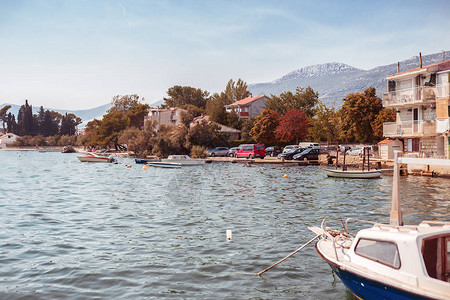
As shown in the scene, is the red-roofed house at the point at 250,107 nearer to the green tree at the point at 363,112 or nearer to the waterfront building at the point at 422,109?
the green tree at the point at 363,112

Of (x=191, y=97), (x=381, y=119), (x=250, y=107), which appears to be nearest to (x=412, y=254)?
(x=381, y=119)

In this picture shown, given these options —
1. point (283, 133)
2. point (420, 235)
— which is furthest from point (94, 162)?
point (420, 235)

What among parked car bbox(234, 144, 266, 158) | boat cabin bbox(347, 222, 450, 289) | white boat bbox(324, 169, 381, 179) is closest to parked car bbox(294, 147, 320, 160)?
parked car bbox(234, 144, 266, 158)

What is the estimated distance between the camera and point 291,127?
3376 inches

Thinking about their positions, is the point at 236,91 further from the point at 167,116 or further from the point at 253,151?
the point at 253,151

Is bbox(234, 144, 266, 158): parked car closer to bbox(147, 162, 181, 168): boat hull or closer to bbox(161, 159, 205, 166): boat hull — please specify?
bbox(161, 159, 205, 166): boat hull

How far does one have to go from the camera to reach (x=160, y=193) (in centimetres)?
3481

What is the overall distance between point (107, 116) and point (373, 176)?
100710mm

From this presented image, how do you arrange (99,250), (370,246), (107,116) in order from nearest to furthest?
(370,246)
(99,250)
(107,116)

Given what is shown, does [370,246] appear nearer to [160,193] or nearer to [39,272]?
[39,272]

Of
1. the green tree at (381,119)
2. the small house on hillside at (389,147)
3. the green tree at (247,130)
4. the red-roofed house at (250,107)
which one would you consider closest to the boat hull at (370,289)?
the small house on hillside at (389,147)

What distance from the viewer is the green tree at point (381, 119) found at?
7188 cm

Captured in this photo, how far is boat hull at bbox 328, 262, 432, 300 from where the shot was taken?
28.3 ft

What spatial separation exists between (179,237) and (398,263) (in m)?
11.0
